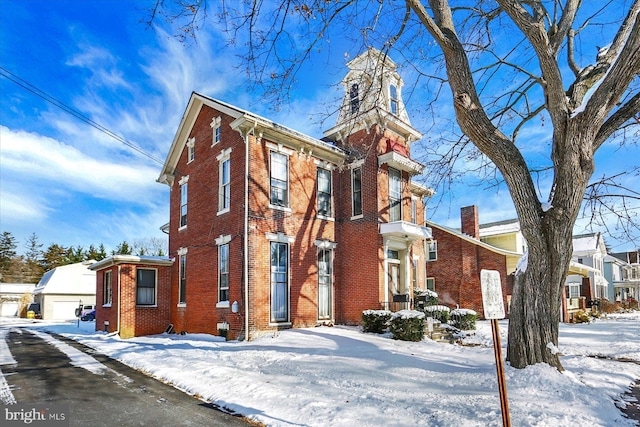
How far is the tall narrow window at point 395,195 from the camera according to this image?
16.9 metres

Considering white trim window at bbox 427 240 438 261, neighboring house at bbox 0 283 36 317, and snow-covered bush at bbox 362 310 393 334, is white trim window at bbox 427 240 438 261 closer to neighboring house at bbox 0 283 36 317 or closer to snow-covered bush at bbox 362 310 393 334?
snow-covered bush at bbox 362 310 393 334

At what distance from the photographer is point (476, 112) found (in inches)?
289

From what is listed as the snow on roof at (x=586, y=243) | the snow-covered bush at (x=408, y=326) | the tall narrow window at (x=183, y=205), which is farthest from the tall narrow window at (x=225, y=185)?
the snow on roof at (x=586, y=243)

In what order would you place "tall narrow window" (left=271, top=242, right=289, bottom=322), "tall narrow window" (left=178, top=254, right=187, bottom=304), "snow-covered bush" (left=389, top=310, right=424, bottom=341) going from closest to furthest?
"snow-covered bush" (left=389, top=310, right=424, bottom=341), "tall narrow window" (left=271, top=242, right=289, bottom=322), "tall narrow window" (left=178, top=254, right=187, bottom=304)

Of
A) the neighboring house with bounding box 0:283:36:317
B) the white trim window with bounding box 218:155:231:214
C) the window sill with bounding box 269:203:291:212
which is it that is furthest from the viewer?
the neighboring house with bounding box 0:283:36:317

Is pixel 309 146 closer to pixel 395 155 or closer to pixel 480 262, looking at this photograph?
pixel 395 155

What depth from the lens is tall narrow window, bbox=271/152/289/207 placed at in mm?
14938

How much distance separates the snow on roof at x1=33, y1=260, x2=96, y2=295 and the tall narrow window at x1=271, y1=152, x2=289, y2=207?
2925cm

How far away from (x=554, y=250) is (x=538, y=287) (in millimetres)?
735

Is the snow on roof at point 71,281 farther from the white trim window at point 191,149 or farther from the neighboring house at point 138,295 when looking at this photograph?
the white trim window at point 191,149

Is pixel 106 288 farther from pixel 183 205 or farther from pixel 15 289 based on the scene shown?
pixel 15 289

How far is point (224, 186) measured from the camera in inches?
610

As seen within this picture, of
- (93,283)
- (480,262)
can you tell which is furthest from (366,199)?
(93,283)

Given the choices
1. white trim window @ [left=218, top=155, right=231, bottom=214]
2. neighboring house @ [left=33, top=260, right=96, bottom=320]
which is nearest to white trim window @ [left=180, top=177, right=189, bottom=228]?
white trim window @ [left=218, top=155, right=231, bottom=214]
